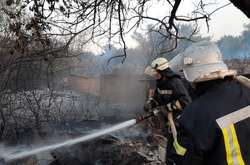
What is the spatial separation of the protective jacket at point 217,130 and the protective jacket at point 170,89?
10.9 ft

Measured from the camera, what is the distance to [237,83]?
220 centimetres

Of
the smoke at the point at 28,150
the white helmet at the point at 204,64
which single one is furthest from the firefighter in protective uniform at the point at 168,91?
the white helmet at the point at 204,64

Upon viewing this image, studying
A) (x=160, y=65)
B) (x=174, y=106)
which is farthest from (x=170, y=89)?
(x=160, y=65)

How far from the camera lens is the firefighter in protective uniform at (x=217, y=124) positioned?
77.9 inches

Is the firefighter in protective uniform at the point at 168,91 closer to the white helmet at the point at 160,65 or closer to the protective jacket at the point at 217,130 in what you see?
the white helmet at the point at 160,65

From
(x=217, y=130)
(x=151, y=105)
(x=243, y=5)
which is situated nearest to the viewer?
(x=217, y=130)

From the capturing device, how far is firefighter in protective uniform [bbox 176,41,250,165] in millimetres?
1979

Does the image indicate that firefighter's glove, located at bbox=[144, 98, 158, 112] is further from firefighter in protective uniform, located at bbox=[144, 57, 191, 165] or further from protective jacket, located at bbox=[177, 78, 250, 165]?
protective jacket, located at bbox=[177, 78, 250, 165]

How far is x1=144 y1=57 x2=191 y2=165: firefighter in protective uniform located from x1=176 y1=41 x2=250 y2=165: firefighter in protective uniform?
3193mm

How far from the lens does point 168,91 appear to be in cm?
557

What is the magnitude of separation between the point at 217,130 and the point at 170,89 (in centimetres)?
358

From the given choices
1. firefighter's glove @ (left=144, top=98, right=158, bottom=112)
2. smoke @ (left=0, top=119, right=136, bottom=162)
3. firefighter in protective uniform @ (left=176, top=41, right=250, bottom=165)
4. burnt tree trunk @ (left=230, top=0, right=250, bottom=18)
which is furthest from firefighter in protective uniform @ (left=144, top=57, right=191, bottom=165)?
firefighter in protective uniform @ (left=176, top=41, right=250, bottom=165)

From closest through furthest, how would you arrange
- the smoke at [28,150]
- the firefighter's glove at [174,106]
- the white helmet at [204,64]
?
the white helmet at [204,64] < the firefighter's glove at [174,106] < the smoke at [28,150]

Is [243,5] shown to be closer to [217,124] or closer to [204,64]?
[204,64]
